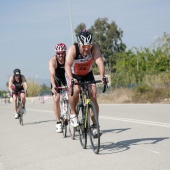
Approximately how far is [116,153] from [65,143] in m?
1.91

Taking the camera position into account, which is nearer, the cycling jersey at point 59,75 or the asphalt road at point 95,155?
the asphalt road at point 95,155

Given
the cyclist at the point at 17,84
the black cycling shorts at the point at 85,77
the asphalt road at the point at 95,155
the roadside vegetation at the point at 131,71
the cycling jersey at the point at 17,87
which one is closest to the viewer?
the asphalt road at the point at 95,155

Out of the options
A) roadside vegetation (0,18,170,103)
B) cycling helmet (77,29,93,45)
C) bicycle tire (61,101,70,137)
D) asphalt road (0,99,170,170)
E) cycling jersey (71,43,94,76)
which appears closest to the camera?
asphalt road (0,99,170,170)

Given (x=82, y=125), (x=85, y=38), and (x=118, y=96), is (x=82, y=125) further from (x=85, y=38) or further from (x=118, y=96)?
(x=118, y=96)

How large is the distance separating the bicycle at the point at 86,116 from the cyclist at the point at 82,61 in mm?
96

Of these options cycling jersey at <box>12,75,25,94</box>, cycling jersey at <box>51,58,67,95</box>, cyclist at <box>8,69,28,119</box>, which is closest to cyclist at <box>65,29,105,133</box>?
cycling jersey at <box>51,58,67,95</box>

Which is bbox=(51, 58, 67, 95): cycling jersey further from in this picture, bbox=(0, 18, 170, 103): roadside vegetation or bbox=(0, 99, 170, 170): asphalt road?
bbox=(0, 18, 170, 103): roadside vegetation

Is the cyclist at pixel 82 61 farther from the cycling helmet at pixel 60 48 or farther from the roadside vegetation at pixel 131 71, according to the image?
the roadside vegetation at pixel 131 71

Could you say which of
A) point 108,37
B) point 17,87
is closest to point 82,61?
point 17,87

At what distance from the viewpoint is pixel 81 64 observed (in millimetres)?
7652

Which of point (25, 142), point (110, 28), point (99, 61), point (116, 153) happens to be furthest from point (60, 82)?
point (110, 28)

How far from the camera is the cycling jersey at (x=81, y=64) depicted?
7.54 metres

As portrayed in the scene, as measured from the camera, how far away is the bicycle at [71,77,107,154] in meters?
7.06

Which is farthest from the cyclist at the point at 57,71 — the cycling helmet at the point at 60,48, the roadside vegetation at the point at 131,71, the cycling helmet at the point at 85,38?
the roadside vegetation at the point at 131,71
